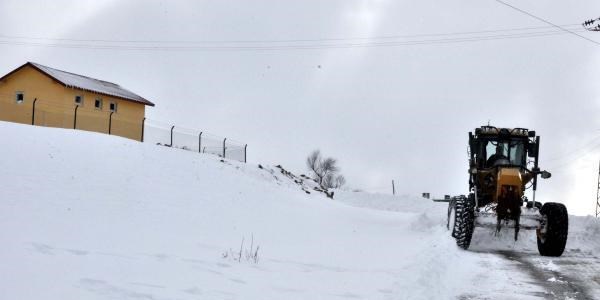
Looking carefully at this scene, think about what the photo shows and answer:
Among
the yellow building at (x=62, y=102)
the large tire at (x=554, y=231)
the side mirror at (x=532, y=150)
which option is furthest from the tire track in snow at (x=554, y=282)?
the yellow building at (x=62, y=102)

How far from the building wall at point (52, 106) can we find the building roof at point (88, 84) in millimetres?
376

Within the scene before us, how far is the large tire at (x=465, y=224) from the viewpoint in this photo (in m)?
13.2

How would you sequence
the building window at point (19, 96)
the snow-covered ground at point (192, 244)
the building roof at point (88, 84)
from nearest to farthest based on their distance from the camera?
the snow-covered ground at point (192, 244) → the building roof at point (88, 84) → the building window at point (19, 96)

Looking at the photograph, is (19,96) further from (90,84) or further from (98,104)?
(98,104)

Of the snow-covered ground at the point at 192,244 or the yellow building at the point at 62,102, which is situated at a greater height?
the yellow building at the point at 62,102

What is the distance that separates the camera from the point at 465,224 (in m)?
13.3

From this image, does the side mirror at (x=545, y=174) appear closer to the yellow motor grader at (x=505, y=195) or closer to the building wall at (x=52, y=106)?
the yellow motor grader at (x=505, y=195)

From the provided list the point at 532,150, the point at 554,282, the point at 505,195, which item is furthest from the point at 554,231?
the point at 554,282

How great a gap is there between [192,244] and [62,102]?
2750 centimetres

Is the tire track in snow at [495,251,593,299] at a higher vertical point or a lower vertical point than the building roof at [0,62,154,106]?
lower

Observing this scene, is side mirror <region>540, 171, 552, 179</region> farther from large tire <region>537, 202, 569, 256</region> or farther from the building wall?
the building wall

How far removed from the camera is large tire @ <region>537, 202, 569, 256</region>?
13137 mm

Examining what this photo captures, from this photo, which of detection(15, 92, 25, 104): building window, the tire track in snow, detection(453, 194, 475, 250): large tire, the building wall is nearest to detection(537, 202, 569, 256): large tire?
the tire track in snow

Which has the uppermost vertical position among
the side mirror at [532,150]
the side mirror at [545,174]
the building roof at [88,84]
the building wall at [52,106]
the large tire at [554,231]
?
the building roof at [88,84]
